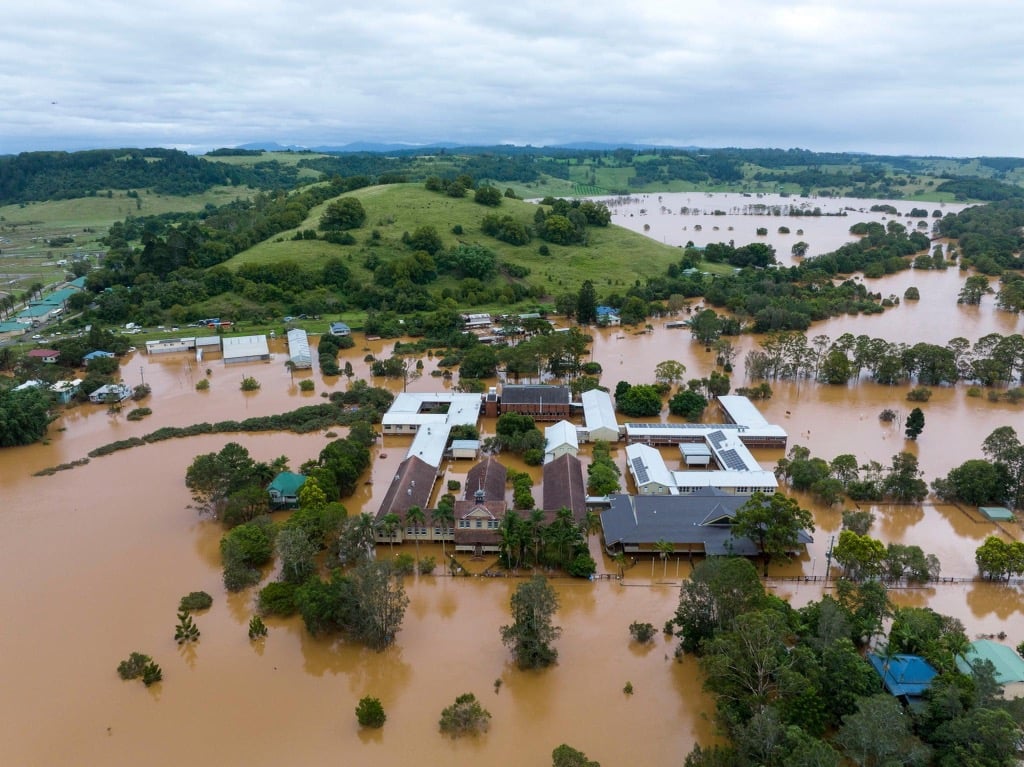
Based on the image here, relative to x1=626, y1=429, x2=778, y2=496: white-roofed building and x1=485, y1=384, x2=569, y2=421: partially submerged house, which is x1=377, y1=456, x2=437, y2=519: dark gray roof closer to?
x1=485, y1=384, x2=569, y2=421: partially submerged house

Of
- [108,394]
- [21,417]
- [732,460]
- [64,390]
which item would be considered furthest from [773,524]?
[64,390]

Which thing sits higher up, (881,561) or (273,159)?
(273,159)

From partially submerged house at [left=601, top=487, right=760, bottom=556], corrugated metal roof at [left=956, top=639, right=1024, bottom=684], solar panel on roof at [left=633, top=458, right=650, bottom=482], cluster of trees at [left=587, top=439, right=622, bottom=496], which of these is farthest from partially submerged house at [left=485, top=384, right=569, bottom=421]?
corrugated metal roof at [left=956, top=639, right=1024, bottom=684]

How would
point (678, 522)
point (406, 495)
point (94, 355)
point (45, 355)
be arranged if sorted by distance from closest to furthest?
1. point (678, 522)
2. point (406, 495)
3. point (45, 355)
4. point (94, 355)

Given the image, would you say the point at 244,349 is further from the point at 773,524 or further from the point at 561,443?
the point at 773,524

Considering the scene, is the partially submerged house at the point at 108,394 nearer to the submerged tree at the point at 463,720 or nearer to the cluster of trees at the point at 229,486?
the cluster of trees at the point at 229,486

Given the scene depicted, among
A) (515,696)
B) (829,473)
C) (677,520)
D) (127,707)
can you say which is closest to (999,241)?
(829,473)

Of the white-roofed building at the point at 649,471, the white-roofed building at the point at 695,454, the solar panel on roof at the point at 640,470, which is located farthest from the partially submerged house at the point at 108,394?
the white-roofed building at the point at 695,454
